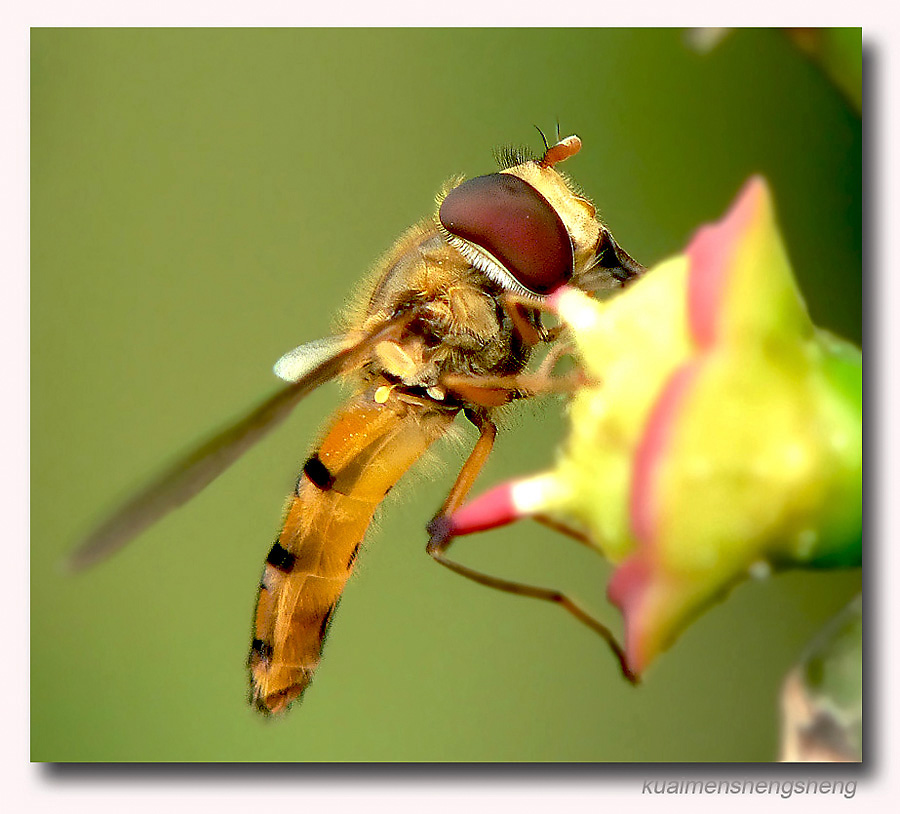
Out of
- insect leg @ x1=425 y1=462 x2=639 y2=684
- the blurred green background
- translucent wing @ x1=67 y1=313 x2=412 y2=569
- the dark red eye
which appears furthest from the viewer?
the blurred green background

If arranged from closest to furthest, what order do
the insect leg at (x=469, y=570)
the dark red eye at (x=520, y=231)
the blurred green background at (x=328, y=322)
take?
the dark red eye at (x=520, y=231) < the insect leg at (x=469, y=570) < the blurred green background at (x=328, y=322)

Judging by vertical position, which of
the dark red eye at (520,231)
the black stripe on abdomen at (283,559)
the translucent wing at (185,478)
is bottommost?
the black stripe on abdomen at (283,559)

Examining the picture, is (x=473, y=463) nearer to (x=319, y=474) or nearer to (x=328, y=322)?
(x=319, y=474)

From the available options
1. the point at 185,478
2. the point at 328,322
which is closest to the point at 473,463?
the point at 185,478

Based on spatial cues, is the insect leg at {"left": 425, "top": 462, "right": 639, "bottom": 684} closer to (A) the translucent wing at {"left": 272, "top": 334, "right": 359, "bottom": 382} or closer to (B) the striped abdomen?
(B) the striped abdomen

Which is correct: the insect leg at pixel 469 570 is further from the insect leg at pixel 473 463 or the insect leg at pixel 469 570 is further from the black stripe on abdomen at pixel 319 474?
the black stripe on abdomen at pixel 319 474

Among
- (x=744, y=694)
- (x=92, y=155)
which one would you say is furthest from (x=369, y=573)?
(x=92, y=155)

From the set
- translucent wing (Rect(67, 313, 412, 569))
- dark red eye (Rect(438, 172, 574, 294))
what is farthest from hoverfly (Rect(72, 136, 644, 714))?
translucent wing (Rect(67, 313, 412, 569))

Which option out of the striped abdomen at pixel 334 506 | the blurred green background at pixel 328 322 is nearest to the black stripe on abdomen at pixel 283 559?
the striped abdomen at pixel 334 506
